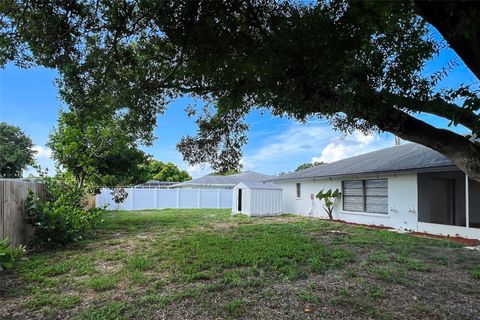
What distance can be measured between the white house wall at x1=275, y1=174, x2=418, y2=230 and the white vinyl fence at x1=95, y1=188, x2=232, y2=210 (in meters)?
9.43

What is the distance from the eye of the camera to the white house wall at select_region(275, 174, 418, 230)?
1236 cm

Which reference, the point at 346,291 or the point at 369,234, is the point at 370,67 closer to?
the point at 346,291

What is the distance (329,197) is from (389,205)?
3.72 m

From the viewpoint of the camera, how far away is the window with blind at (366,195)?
13.9 meters

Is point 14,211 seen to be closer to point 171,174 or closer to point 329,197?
point 329,197

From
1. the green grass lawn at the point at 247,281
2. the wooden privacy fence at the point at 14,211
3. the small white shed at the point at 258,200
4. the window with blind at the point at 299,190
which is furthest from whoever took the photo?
the window with blind at the point at 299,190

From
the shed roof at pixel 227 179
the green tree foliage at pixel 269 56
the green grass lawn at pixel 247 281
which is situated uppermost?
the green tree foliage at pixel 269 56

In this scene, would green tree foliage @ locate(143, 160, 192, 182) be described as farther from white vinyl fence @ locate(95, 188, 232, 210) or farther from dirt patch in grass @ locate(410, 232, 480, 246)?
dirt patch in grass @ locate(410, 232, 480, 246)

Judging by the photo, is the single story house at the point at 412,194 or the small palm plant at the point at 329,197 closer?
the single story house at the point at 412,194

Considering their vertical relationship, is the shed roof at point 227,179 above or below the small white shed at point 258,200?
above

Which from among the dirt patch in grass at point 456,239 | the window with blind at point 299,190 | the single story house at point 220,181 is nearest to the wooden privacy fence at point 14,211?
the dirt patch in grass at point 456,239

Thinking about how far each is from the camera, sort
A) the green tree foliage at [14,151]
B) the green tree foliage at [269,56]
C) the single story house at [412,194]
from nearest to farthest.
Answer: the green tree foliage at [269,56], the single story house at [412,194], the green tree foliage at [14,151]

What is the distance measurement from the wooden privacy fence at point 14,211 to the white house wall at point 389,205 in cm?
1227

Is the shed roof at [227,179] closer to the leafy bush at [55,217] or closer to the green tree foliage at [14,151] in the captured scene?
the green tree foliage at [14,151]
